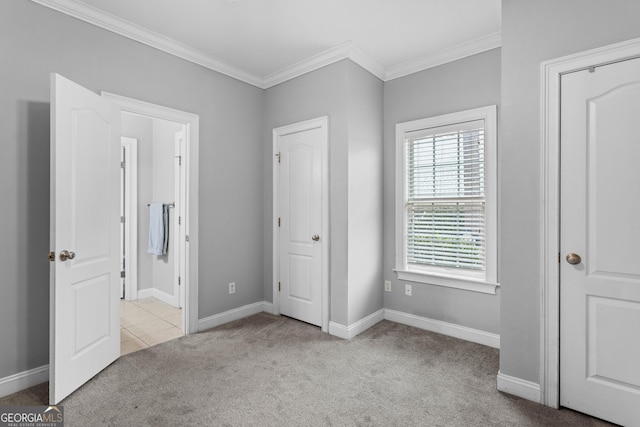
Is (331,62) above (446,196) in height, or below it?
above

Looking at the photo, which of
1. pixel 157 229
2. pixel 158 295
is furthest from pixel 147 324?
pixel 157 229

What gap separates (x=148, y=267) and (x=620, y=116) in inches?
193

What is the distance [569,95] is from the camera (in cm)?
196

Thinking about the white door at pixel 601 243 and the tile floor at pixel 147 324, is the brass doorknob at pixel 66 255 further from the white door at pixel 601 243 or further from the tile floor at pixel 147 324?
the white door at pixel 601 243

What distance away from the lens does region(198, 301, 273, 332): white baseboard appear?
332 cm

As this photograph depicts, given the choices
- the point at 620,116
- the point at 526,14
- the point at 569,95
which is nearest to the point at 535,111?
the point at 569,95

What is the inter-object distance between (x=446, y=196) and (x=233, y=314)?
2501mm

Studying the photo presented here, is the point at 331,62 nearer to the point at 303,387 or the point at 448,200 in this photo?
the point at 448,200

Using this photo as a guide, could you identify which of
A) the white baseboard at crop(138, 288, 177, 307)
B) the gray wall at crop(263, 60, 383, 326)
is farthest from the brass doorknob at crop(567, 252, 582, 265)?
the white baseboard at crop(138, 288, 177, 307)

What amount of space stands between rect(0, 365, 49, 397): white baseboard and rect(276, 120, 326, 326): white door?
6.73ft

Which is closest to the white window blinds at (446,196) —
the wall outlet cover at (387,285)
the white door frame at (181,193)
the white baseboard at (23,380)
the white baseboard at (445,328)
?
the wall outlet cover at (387,285)

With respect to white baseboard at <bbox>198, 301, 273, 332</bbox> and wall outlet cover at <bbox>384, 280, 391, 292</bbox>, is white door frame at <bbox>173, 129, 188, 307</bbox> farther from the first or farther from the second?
wall outlet cover at <bbox>384, 280, 391, 292</bbox>

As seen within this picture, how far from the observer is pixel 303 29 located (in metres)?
2.81

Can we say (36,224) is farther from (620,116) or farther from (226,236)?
(620,116)
